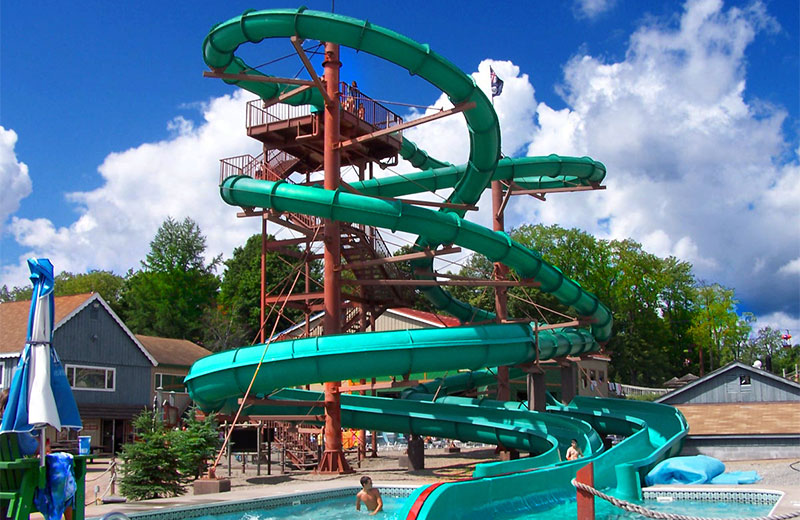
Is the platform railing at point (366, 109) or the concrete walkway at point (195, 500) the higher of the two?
the platform railing at point (366, 109)

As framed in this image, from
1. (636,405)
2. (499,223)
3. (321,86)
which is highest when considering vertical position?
(321,86)

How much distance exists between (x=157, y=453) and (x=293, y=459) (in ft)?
28.4

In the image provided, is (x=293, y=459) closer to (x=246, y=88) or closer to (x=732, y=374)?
(x=246, y=88)

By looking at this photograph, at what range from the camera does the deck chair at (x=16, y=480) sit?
8.13 metres

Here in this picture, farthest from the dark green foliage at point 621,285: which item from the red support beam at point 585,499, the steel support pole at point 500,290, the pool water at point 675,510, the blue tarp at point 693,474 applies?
the red support beam at point 585,499

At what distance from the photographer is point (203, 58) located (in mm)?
20016

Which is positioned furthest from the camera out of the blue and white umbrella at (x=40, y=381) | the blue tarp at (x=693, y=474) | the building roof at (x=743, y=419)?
the building roof at (x=743, y=419)

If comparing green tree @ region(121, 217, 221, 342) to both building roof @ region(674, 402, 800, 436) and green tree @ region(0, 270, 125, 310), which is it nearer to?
green tree @ region(0, 270, 125, 310)

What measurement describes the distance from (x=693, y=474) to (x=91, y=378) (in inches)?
933

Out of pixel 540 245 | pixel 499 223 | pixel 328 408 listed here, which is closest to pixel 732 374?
pixel 499 223

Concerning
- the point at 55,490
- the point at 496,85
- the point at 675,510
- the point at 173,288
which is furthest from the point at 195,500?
the point at 173,288

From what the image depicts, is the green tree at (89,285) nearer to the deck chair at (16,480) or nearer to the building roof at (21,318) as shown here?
the building roof at (21,318)

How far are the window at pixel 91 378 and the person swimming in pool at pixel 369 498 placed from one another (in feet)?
66.8

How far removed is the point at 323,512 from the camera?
45.1 feet
